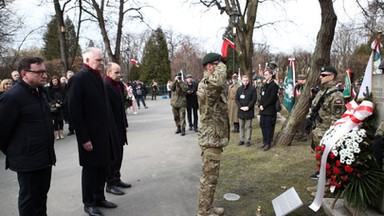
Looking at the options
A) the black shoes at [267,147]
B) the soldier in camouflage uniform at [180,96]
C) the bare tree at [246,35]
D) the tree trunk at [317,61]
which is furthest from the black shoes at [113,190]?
the bare tree at [246,35]

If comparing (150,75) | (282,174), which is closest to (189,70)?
(150,75)

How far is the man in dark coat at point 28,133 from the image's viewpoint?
2.89m

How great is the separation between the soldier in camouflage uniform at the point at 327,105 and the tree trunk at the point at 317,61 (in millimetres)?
2117

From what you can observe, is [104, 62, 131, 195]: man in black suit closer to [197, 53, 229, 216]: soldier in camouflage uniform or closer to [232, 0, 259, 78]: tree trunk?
[197, 53, 229, 216]: soldier in camouflage uniform

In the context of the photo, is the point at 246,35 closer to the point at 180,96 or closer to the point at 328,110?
the point at 180,96

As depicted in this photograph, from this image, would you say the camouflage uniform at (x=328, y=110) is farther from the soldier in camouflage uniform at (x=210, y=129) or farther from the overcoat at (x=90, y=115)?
the overcoat at (x=90, y=115)

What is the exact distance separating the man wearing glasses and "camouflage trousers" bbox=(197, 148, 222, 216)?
6.23 ft

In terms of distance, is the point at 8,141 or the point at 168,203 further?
the point at 168,203

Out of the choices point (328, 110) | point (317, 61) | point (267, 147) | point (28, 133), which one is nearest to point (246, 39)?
point (317, 61)

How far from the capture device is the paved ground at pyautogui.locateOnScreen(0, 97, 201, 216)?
4039 millimetres

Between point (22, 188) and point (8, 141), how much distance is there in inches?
21.2

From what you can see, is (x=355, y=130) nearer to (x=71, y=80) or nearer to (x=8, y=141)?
(x=71, y=80)

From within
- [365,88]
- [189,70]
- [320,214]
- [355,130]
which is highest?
[189,70]

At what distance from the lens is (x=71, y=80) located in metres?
3.50
